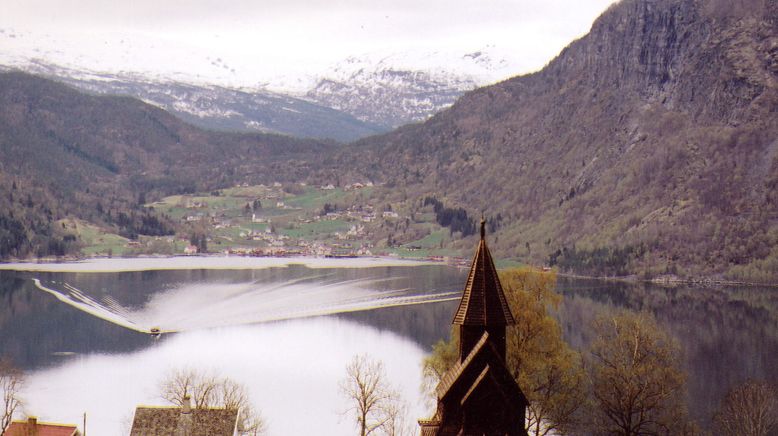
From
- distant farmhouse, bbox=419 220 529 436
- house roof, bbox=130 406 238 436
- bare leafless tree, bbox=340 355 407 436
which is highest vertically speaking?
distant farmhouse, bbox=419 220 529 436

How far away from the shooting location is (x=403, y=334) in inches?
4609

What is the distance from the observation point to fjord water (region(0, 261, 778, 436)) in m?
82.1

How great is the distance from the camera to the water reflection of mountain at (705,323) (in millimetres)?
86069

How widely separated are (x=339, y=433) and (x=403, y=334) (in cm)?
4593

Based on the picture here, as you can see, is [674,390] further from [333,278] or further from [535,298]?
[333,278]

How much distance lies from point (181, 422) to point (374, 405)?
→ 21.1 m

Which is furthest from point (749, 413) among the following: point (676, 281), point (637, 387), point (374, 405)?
point (676, 281)

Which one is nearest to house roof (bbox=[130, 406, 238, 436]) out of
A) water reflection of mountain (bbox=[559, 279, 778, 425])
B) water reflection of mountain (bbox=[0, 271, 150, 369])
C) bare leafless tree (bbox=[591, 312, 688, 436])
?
bare leafless tree (bbox=[591, 312, 688, 436])

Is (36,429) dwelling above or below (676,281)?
Answer: below

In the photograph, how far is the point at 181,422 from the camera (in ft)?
172

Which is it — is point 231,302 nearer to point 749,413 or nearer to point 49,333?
point 49,333

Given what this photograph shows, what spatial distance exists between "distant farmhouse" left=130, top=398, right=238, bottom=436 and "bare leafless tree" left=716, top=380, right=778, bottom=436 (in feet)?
82.3

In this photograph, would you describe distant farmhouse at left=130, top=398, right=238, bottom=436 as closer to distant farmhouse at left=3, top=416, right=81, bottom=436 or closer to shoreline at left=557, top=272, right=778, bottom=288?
distant farmhouse at left=3, top=416, right=81, bottom=436

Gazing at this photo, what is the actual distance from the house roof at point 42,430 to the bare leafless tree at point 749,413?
106 ft
